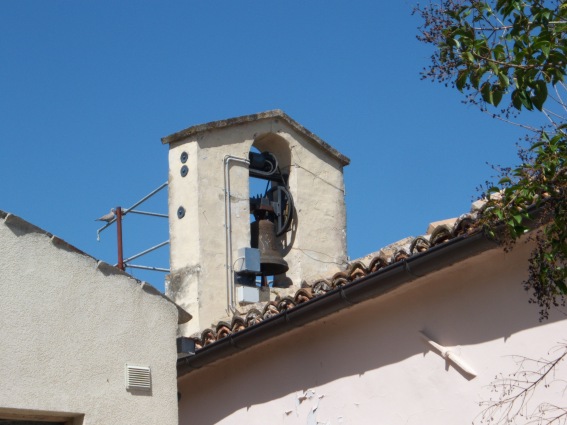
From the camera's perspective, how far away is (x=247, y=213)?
12.6m

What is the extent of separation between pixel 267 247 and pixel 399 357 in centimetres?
368

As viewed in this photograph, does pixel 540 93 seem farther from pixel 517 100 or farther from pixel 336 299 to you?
pixel 336 299

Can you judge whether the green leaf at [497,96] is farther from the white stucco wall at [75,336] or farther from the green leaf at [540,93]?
the white stucco wall at [75,336]

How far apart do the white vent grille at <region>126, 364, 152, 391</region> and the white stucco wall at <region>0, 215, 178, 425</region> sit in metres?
0.04

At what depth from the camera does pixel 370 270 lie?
363 inches

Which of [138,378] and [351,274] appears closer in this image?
[138,378]

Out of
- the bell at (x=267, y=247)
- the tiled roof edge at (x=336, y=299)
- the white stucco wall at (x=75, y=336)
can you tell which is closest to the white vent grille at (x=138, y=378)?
the white stucco wall at (x=75, y=336)

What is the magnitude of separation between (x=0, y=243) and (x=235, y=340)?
115 inches

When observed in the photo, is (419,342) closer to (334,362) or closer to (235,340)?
(334,362)

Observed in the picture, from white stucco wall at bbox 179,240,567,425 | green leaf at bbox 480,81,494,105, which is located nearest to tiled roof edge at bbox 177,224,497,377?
white stucco wall at bbox 179,240,567,425

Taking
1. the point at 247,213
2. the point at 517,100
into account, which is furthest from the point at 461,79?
the point at 247,213

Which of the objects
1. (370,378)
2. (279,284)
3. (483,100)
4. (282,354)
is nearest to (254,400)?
(282,354)

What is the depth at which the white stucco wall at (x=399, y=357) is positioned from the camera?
841 centimetres

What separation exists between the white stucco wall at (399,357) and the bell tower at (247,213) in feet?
4.97
